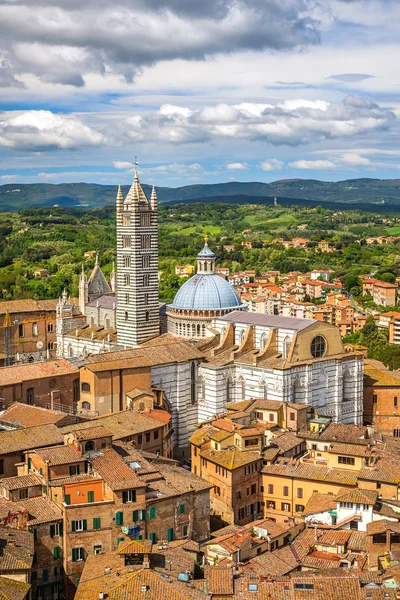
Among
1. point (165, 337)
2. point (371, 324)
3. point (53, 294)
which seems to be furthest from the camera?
point (53, 294)

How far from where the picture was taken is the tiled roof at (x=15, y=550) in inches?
1049

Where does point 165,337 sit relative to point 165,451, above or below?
above

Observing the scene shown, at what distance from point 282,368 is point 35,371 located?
12336 mm

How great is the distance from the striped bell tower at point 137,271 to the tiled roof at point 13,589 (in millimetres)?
26344

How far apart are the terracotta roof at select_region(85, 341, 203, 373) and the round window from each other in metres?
5.96

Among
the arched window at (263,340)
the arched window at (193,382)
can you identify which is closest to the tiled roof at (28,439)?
Answer: the arched window at (193,382)

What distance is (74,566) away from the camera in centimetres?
2995

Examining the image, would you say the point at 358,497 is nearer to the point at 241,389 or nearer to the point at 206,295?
the point at 241,389

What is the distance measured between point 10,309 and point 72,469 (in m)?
32.5

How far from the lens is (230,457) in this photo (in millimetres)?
37156

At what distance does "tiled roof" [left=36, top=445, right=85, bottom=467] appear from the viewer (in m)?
32.2

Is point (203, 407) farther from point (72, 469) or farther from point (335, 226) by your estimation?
point (335, 226)

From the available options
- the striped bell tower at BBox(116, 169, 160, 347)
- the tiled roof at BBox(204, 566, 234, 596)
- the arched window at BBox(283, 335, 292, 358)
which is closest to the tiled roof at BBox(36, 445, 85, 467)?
the tiled roof at BBox(204, 566, 234, 596)

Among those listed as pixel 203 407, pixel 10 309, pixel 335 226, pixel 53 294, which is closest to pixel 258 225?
pixel 335 226
